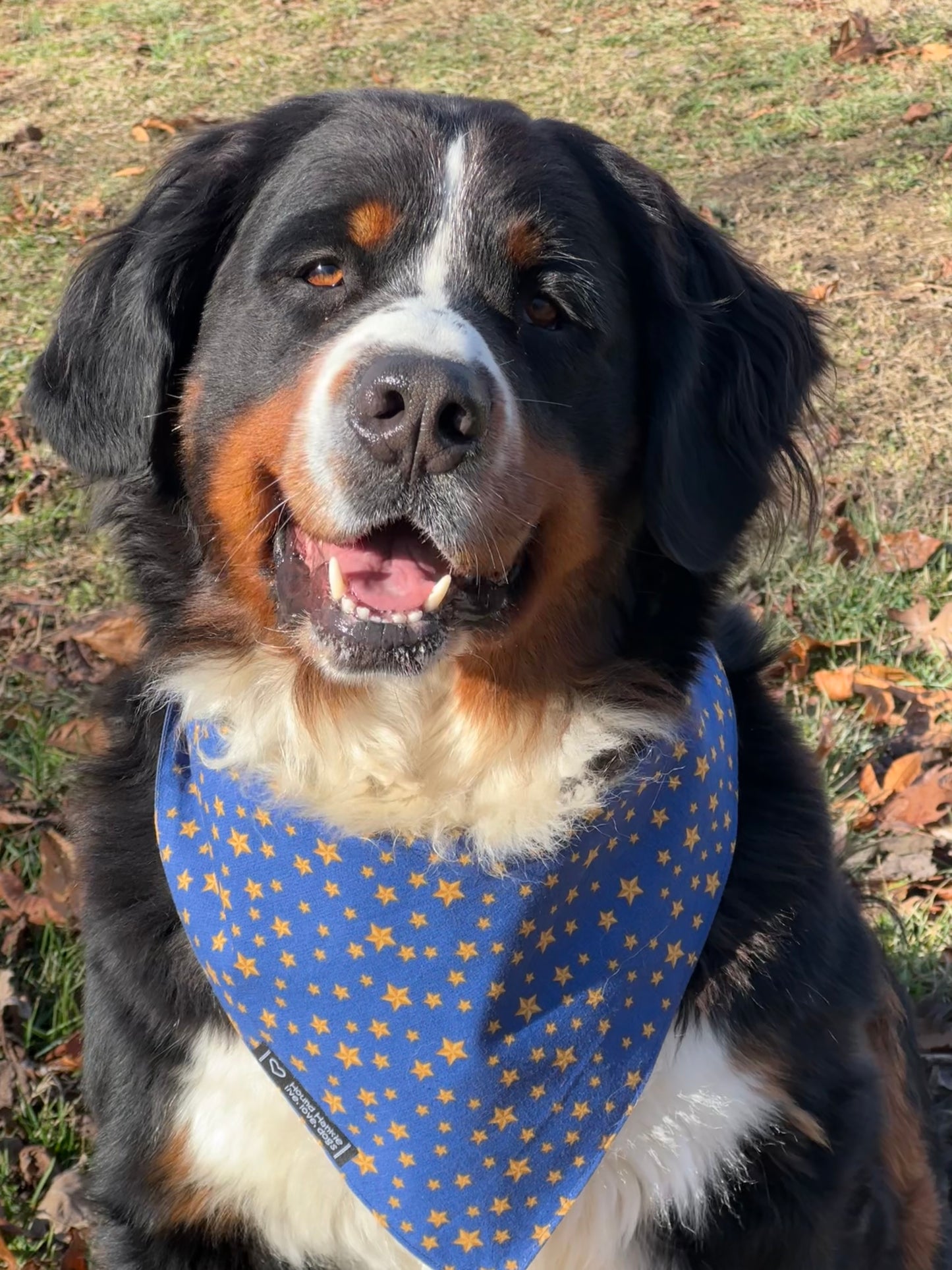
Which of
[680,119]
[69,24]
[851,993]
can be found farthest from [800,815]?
[69,24]

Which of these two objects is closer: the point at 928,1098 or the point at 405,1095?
the point at 405,1095

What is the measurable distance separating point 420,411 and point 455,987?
1.00 metres

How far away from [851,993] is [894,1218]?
504 mm

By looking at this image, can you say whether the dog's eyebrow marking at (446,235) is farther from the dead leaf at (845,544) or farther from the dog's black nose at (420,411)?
the dead leaf at (845,544)

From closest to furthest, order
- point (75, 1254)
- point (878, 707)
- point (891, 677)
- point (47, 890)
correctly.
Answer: point (75, 1254) < point (47, 890) < point (878, 707) < point (891, 677)

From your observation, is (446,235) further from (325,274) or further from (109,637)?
(109,637)

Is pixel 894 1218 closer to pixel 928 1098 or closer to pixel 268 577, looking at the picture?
pixel 928 1098

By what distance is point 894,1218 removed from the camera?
2.59 m

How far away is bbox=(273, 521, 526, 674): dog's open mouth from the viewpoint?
215cm

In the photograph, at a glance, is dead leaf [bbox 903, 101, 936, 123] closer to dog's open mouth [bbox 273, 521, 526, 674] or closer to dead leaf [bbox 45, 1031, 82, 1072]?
dog's open mouth [bbox 273, 521, 526, 674]

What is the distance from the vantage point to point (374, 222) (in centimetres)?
224

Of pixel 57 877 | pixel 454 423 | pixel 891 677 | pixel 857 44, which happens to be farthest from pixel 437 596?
pixel 857 44

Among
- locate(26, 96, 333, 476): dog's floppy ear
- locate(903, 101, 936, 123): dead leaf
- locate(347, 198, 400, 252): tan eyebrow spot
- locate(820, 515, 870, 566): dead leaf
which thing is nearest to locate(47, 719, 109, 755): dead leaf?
locate(26, 96, 333, 476): dog's floppy ear

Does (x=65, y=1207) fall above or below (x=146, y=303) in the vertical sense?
below
